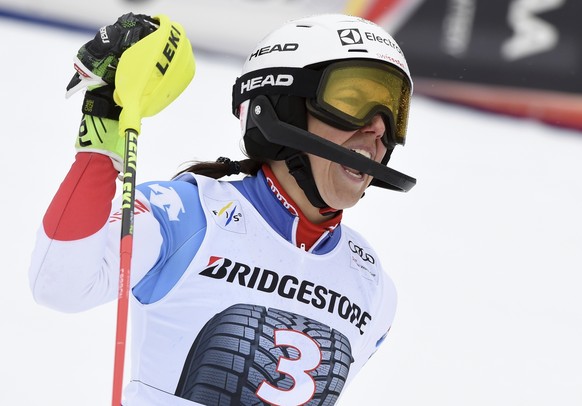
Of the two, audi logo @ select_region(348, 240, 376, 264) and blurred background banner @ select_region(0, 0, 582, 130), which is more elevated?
blurred background banner @ select_region(0, 0, 582, 130)

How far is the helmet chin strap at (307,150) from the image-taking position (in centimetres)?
258

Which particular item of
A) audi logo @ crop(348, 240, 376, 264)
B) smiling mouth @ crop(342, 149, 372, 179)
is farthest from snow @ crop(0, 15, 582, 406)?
smiling mouth @ crop(342, 149, 372, 179)

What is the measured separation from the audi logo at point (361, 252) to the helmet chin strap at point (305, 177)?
9.6 inches

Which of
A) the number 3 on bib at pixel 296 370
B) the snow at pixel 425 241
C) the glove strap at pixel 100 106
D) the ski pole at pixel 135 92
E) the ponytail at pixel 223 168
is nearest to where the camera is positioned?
the ski pole at pixel 135 92

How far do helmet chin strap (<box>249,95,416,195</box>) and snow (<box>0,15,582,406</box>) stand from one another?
4.84ft

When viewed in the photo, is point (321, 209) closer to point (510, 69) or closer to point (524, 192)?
point (524, 192)

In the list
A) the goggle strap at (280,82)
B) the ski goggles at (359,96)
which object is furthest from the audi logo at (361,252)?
the goggle strap at (280,82)

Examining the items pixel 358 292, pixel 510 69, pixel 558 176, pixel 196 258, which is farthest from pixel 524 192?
pixel 196 258

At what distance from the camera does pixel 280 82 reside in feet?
8.97

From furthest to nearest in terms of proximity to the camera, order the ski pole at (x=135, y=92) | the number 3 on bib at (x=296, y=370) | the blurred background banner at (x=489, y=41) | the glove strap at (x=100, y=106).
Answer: the blurred background banner at (x=489, y=41)
the number 3 on bib at (x=296, y=370)
the glove strap at (x=100, y=106)
the ski pole at (x=135, y=92)

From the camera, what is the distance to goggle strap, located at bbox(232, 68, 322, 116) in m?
2.70

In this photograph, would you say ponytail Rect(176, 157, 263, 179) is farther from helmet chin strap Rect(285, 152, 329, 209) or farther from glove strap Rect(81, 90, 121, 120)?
glove strap Rect(81, 90, 121, 120)

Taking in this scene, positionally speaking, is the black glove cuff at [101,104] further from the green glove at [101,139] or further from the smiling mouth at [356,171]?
the smiling mouth at [356,171]

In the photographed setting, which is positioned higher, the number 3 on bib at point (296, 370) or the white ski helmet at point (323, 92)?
the white ski helmet at point (323, 92)
